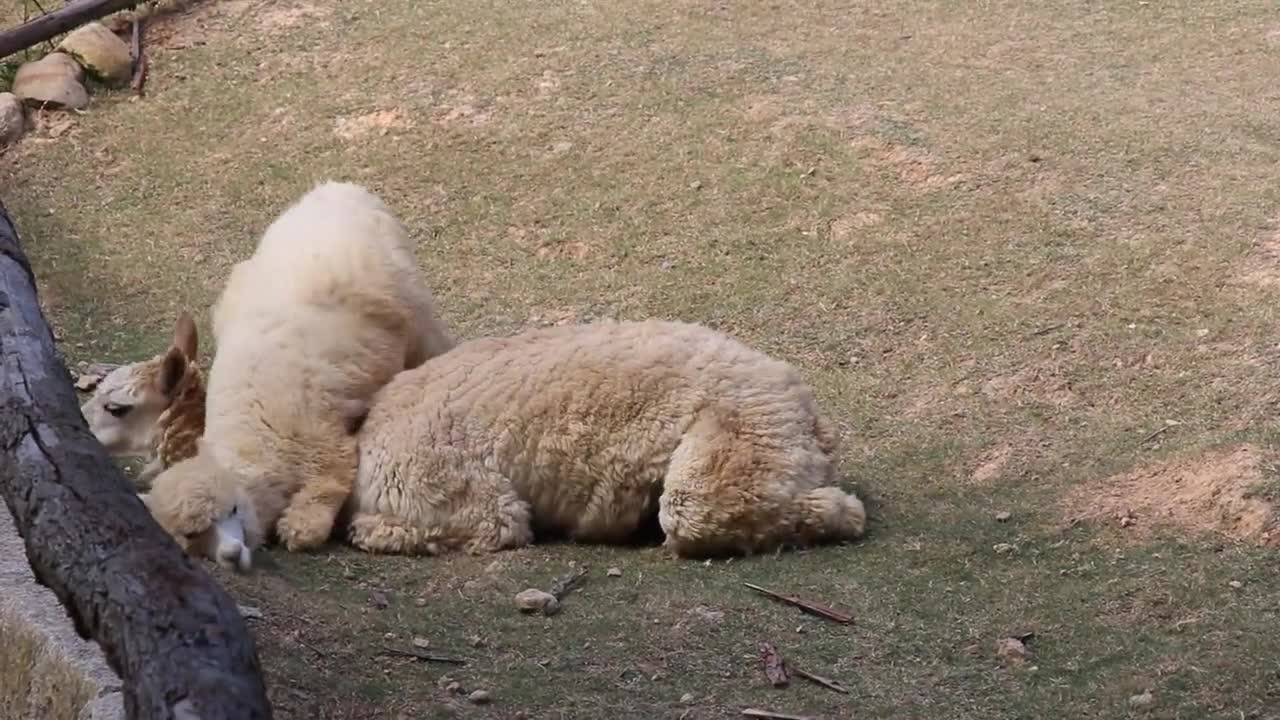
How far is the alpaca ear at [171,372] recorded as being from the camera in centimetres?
634

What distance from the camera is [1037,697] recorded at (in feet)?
14.5

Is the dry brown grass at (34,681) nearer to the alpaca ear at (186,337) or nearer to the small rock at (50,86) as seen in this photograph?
the alpaca ear at (186,337)

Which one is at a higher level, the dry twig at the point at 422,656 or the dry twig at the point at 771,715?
the dry twig at the point at 422,656

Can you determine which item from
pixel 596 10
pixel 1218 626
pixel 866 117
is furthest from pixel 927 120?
pixel 1218 626

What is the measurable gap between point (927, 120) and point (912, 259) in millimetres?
1645

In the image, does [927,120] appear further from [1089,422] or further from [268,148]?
[268,148]

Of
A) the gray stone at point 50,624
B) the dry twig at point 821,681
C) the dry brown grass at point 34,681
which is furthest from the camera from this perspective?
the dry twig at point 821,681

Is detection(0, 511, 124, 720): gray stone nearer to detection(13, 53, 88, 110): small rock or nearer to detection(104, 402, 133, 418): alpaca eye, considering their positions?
detection(104, 402, 133, 418): alpaca eye

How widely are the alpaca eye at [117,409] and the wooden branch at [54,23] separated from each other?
5699 millimetres

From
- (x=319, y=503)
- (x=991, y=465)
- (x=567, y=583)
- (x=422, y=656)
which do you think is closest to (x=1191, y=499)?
(x=991, y=465)

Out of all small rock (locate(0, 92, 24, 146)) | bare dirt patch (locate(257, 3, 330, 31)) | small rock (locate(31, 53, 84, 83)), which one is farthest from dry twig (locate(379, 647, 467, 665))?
bare dirt patch (locate(257, 3, 330, 31))

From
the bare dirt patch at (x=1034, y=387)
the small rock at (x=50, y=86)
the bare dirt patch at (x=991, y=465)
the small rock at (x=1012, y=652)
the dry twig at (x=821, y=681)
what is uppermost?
the small rock at (x=50, y=86)

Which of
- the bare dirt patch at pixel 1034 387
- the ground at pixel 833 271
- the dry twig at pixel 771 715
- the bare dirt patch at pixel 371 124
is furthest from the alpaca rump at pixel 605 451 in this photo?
the bare dirt patch at pixel 371 124

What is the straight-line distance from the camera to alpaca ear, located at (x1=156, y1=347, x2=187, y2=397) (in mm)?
6336
